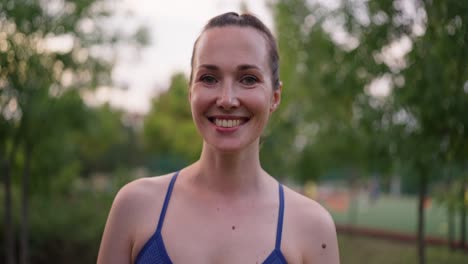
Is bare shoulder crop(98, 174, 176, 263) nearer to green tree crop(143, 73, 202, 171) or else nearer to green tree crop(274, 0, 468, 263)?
green tree crop(274, 0, 468, 263)

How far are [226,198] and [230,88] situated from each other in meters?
0.40

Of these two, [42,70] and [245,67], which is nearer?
[245,67]

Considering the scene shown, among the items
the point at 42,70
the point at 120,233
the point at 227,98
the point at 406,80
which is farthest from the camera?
the point at 42,70

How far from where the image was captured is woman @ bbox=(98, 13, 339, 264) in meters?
1.73

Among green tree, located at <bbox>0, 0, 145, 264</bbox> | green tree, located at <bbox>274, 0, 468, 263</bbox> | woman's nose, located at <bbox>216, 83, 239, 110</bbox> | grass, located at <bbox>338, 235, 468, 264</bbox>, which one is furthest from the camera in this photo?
grass, located at <bbox>338, 235, 468, 264</bbox>

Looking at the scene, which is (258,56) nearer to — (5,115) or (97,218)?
(5,115)

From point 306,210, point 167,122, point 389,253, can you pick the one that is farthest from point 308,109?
point 167,122

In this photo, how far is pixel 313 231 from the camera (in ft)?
6.00

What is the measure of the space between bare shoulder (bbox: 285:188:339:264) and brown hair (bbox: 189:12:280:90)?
17.4 inches

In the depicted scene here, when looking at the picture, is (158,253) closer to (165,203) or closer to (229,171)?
(165,203)

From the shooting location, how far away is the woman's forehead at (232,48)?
5.67ft

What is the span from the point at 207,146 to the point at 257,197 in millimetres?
255

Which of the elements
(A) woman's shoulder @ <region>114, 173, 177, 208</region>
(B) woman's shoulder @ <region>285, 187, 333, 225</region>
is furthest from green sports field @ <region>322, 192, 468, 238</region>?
(A) woman's shoulder @ <region>114, 173, 177, 208</region>

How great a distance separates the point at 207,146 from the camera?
6.13 ft
